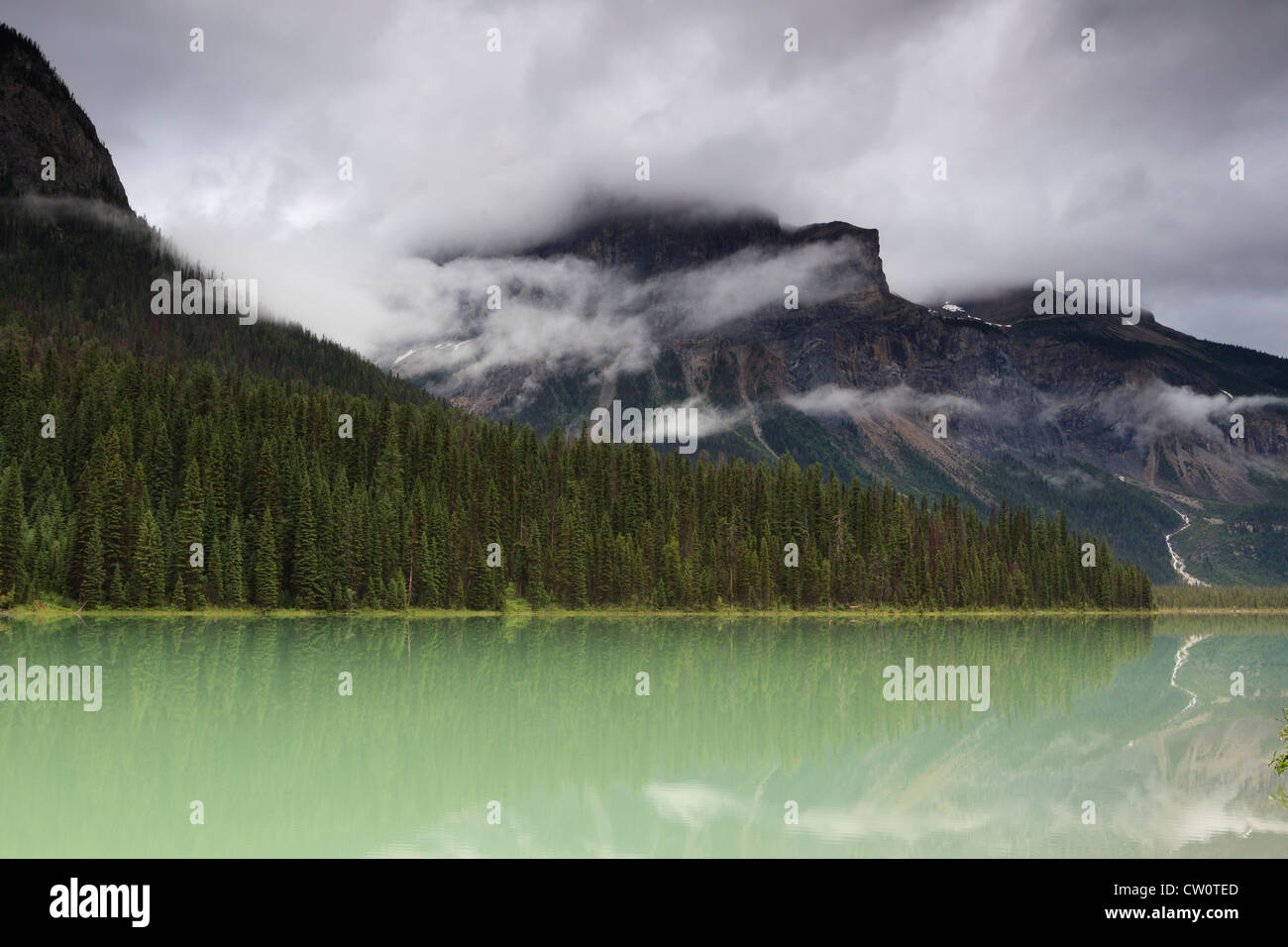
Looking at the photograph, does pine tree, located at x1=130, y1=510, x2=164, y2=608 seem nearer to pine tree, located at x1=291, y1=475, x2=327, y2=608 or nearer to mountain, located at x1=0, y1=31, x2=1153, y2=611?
mountain, located at x1=0, y1=31, x2=1153, y2=611

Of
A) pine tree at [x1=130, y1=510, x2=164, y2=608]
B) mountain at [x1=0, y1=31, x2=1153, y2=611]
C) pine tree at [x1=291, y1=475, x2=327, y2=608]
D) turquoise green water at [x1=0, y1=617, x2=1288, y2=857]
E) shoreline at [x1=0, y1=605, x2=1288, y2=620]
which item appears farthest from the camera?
pine tree at [x1=291, y1=475, x2=327, y2=608]

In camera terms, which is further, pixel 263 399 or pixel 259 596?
pixel 263 399

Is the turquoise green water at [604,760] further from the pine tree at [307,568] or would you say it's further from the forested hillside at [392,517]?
the pine tree at [307,568]

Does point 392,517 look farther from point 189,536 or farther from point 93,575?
point 93,575

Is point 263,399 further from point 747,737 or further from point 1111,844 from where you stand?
point 1111,844

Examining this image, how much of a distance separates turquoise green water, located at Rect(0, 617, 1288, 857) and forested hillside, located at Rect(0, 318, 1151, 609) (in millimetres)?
34906

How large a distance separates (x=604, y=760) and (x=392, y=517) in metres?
92.6

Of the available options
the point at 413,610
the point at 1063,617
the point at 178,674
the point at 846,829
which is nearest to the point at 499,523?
the point at 413,610

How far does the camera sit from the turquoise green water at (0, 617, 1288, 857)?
2264cm

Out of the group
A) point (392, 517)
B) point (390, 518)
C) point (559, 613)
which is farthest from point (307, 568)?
point (559, 613)

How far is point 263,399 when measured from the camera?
13800 centimetres

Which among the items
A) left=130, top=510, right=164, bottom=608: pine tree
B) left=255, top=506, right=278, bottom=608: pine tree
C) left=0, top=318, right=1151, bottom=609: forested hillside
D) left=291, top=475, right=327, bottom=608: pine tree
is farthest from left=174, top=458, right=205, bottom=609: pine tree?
left=291, top=475, right=327, bottom=608: pine tree

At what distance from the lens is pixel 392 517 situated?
120 meters
